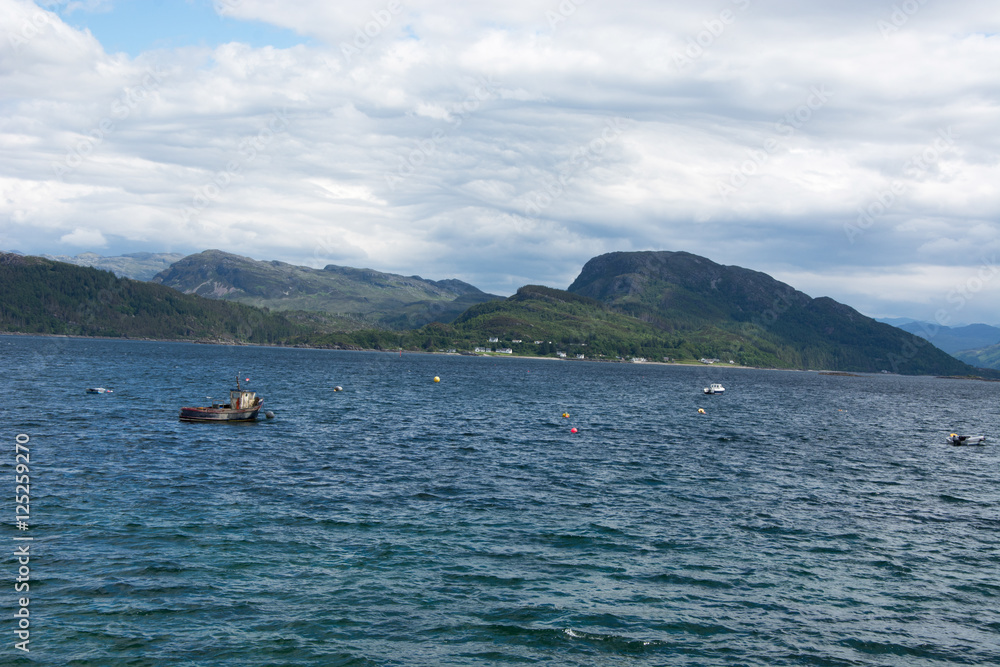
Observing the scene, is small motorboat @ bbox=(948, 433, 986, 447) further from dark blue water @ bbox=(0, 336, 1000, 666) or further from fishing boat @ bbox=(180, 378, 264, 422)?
fishing boat @ bbox=(180, 378, 264, 422)

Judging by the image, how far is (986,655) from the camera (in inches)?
1011

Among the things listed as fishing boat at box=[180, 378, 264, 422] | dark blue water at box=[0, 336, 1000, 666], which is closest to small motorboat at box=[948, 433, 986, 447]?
dark blue water at box=[0, 336, 1000, 666]

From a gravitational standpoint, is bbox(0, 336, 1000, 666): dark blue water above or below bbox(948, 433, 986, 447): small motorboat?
below

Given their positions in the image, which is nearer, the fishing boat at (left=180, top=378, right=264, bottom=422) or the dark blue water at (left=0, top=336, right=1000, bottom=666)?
the dark blue water at (left=0, top=336, right=1000, bottom=666)

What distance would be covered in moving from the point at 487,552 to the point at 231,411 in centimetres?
5549

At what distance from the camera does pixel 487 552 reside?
34.4m

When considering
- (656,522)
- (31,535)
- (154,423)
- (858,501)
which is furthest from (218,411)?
(858,501)

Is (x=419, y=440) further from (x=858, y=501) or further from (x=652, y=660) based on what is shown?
(x=652, y=660)

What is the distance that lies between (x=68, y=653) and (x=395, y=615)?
11117 millimetres

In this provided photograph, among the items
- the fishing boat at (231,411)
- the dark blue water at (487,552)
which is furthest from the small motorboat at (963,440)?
the fishing boat at (231,411)

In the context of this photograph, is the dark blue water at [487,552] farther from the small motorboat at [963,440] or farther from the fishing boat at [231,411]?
the small motorboat at [963,440]

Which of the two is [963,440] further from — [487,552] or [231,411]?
[231,411]

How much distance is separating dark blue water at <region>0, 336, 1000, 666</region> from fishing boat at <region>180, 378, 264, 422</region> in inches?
296

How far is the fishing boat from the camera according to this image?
7875 cm
